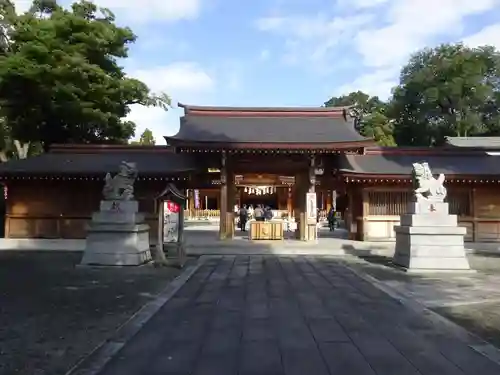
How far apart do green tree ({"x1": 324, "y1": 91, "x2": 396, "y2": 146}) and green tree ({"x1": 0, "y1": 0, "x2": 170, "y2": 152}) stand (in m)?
14.8

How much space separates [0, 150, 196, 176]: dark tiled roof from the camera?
70.3ft

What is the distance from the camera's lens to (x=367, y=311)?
845 centimetres

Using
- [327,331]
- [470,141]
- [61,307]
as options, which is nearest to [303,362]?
[327,331]

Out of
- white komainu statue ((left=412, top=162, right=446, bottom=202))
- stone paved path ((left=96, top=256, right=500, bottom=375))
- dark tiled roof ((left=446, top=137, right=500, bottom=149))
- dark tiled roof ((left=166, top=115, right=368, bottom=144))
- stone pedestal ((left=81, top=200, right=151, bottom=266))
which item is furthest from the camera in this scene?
dark tiled roof ((left=446, top=137, right=500, bottom=149))

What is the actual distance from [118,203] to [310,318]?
854 cm

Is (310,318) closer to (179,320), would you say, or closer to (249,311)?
(249,311)

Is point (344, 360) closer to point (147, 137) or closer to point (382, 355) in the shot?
point (382, 355)

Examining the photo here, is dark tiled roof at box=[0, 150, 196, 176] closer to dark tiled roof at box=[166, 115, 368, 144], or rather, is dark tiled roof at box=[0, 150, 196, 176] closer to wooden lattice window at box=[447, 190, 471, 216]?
dark tiled roof at box=[166, 115, 368, 144]

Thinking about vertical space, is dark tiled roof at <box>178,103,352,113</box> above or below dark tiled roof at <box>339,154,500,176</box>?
above

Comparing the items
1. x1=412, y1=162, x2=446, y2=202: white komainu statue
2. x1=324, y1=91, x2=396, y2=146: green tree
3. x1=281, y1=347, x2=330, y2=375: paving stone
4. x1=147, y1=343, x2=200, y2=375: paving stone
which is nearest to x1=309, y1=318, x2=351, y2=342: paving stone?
x1=281, y1=347, x2=330, y2=375: paving stone

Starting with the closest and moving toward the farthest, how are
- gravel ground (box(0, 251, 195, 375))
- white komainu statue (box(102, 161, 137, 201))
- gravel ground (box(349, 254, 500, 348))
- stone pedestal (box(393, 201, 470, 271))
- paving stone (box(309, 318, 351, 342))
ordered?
gravel ground (box(0, 251, 195, 375)), paving stone (box(309, 318, 351, 342)), gravel ground (box(349, 254, 500, 348)), stone pedestal (box(393, 201, 470, 271)), white komainu statue (box(102, 161, 137, 201))

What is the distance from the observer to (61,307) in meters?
8.59

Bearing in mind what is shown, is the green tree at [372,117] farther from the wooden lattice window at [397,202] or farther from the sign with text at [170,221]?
the sign with text at [170,221]

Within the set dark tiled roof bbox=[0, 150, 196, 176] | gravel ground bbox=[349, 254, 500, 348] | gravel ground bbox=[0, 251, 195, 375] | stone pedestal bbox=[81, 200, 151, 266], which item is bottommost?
gravel ground bbox=[349, 254, 500, 348]
